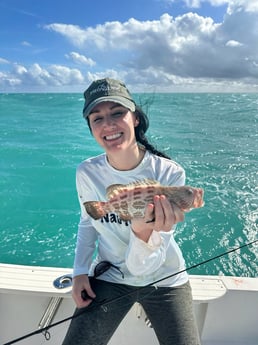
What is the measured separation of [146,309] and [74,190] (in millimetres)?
5946

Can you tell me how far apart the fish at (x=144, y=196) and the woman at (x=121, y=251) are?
10 cm

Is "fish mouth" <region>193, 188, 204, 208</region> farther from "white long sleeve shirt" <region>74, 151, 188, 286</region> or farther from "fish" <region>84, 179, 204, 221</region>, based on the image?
"white long sleeve shirt" <region>74, 151, 188, 286</region>

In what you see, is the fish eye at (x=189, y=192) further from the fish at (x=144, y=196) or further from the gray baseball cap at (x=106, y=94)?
the gray baseball cap at (x=106, y=94)

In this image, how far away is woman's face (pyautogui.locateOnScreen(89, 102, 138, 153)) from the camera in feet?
6.32

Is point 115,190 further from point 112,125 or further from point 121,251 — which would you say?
point 121,251

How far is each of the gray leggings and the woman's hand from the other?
581 mm

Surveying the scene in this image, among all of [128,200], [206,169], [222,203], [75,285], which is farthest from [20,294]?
[206,169]

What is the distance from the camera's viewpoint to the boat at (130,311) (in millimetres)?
2291

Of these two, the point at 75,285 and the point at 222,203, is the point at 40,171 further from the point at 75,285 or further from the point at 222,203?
the point at 75,285

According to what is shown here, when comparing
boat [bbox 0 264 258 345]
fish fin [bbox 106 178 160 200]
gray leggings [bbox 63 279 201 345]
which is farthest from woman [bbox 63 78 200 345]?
boat [bbox 0 264 258 345]

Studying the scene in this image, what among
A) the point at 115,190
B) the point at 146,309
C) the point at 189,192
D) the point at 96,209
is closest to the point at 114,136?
the point at 115,190

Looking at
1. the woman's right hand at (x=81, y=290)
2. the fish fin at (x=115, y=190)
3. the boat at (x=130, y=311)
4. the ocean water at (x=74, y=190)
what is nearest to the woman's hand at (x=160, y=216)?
the fish fin at (x=115, y=190)

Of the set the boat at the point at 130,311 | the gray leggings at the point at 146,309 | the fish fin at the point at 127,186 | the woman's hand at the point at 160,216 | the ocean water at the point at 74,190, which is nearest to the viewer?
the woman's hand at the point at 160,216

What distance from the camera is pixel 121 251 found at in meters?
2.08
